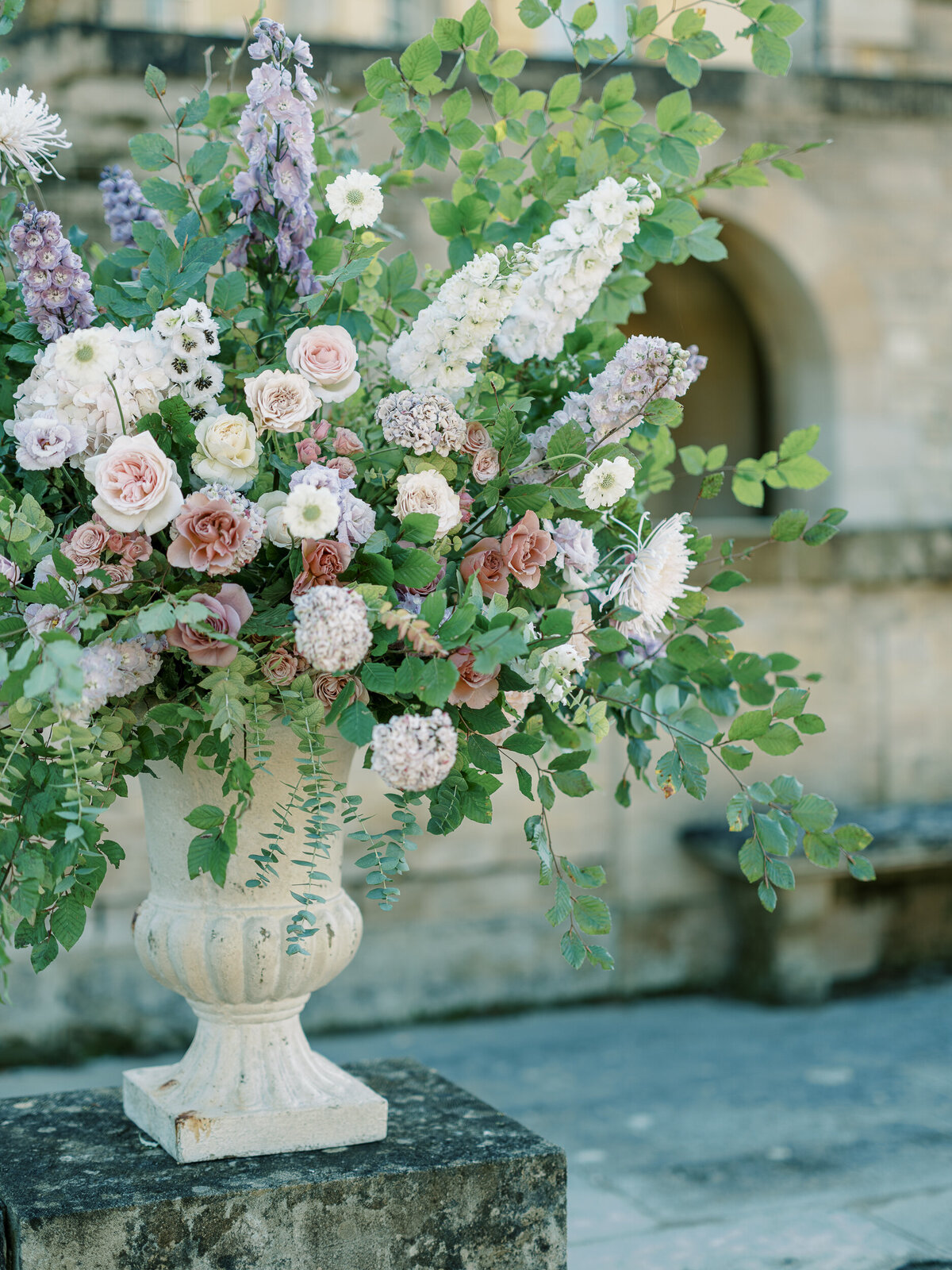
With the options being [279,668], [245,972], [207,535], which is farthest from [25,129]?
[245,972]

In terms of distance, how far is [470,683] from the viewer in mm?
1425

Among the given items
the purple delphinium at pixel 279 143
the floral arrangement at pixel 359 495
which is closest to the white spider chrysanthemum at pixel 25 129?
the floral arrangement at pixel 359 495

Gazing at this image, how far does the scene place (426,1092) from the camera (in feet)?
6.48

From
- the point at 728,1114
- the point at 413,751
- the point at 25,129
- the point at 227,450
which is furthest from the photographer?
the point at 728,1114

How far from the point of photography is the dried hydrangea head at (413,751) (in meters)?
1.30

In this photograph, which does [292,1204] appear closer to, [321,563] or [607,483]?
[321,563]

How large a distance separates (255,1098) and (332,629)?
0.66m

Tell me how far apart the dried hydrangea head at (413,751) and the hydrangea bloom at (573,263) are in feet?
1.65

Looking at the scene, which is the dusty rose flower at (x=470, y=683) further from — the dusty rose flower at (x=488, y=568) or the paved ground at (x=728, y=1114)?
the paved ground at (x=728, y=1114)

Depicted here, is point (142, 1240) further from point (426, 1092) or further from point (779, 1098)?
point (779, 1098)

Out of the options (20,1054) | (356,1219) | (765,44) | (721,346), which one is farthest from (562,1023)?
(765,44)

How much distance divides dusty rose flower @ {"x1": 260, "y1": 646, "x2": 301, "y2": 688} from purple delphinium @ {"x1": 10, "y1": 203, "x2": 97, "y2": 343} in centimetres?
42

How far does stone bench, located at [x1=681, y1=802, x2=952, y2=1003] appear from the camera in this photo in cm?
542

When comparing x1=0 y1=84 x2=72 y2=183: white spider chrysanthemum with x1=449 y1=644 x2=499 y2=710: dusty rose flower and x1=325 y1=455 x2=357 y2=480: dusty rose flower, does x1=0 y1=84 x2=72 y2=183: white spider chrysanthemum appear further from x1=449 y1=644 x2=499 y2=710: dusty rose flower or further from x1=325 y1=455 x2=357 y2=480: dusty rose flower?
x1=449 y1=644 x2=499 y2=710: dusty rose flower
